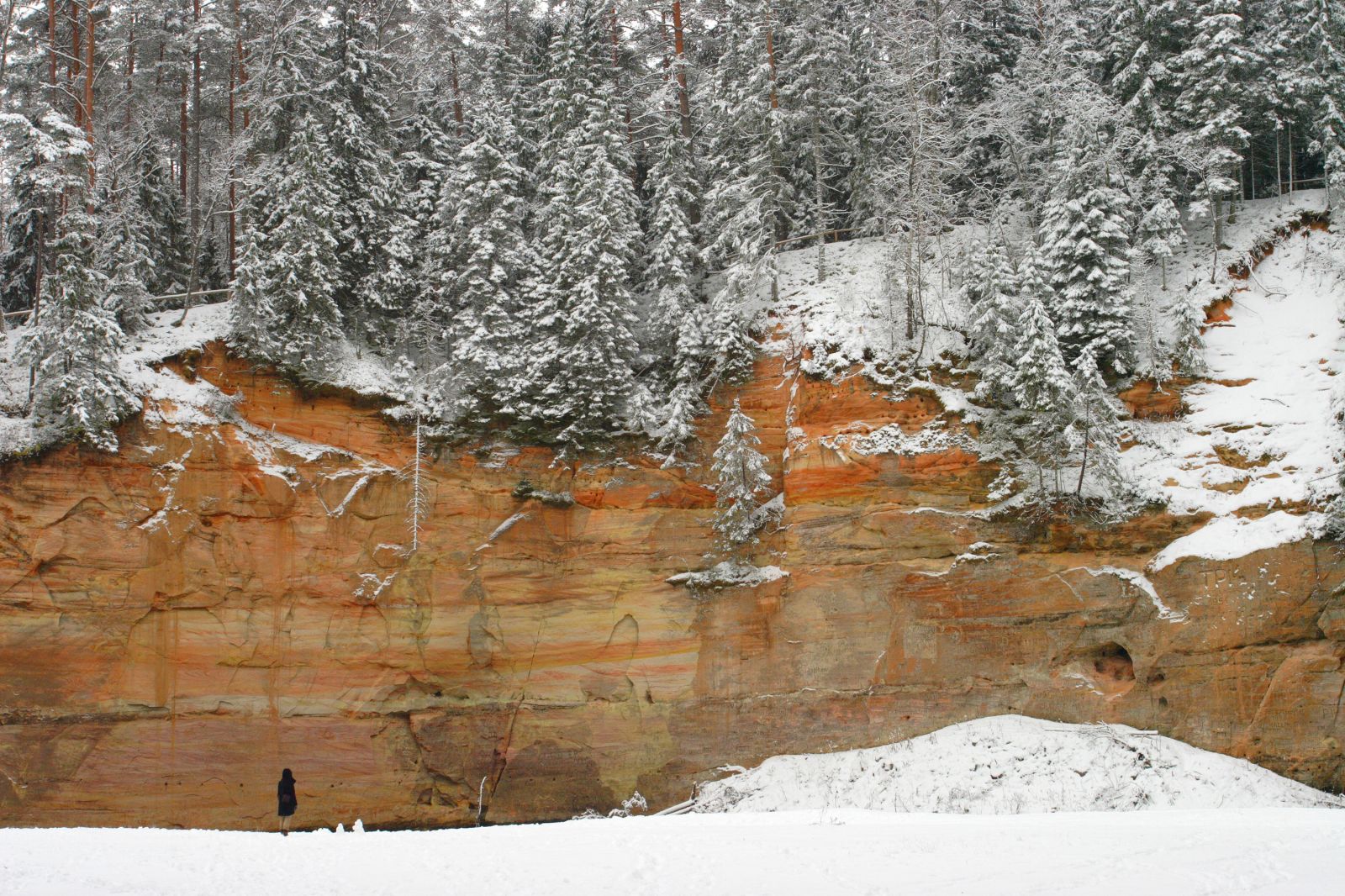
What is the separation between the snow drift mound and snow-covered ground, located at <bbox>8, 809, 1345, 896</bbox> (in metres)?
3.94

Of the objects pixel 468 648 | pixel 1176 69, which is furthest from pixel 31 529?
pixel 1176 69

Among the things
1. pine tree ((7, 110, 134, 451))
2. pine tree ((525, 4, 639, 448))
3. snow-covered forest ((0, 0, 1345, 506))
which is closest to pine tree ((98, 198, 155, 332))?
snow-covered forest ((0, 0, 1345, 506))

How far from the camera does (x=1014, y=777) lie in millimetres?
16453

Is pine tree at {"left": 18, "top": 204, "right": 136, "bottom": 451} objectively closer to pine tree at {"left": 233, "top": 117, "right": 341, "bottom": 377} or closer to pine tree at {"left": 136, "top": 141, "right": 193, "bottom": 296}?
pine tree at {"left": 233, "top": 117, "right": 341, "bottom": 377}

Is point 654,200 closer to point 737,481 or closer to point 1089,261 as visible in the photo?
point 737,481

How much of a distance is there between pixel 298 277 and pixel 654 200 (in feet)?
32.1

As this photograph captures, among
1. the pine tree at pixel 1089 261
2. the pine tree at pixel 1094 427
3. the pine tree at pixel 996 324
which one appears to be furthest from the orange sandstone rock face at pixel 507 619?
the pine tree at pixel 1089 261

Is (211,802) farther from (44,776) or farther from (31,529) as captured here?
(31,529)

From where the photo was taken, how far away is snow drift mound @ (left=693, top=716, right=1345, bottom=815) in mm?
15609

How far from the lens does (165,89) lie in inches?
1181

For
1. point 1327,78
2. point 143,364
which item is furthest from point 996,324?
point 143,364

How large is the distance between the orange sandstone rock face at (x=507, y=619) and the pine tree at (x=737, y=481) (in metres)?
0.70

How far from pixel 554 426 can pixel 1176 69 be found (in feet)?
68.2

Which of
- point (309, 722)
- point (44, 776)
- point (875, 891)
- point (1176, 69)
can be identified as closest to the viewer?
point (875, 891)
